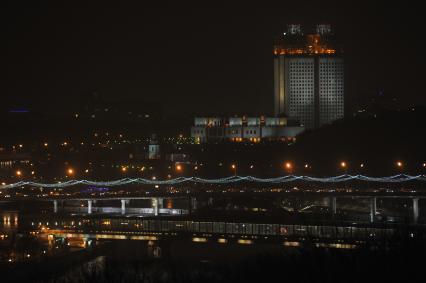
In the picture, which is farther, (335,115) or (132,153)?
(335,115)

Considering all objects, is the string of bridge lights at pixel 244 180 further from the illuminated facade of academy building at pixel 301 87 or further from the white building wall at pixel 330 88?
the white building wall at pixel 330 88

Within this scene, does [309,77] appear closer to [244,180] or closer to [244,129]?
[244,129]

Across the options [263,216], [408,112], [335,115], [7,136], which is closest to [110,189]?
[263,216]

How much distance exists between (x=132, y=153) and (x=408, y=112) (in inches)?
724

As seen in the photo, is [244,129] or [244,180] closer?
[244,180]

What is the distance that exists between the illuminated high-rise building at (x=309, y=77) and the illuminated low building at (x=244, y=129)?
8.60 feet

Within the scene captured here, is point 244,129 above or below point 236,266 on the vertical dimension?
above

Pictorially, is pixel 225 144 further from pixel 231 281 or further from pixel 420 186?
pixel 231 281

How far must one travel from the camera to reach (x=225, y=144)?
195 feet

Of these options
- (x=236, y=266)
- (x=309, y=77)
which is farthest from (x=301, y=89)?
(x=236, y=266)

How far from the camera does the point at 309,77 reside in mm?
69125

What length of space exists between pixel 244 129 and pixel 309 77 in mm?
6366

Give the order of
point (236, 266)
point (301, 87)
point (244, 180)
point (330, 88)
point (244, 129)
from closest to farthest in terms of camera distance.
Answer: point (236, 266)
point (244, 180)
point (244, 129)
point (301, 87)
point (330, 88)

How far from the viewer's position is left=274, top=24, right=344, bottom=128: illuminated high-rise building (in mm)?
68375
